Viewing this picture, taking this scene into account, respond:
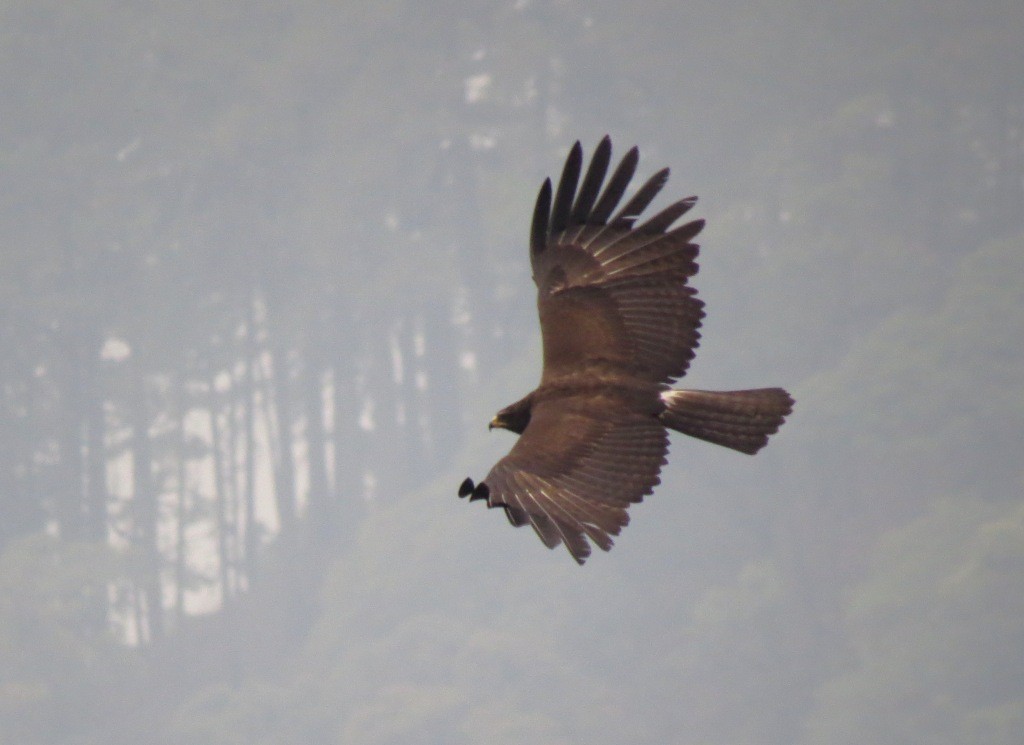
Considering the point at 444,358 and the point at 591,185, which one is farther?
the point at 444,358

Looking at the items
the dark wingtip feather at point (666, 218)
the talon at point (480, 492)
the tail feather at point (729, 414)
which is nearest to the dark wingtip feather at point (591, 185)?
the dark wingtip feather at point (666, 218)

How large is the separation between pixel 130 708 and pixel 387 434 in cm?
2046

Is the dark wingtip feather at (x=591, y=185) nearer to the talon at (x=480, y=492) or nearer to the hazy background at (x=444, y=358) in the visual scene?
the talon at (x=480, y=492)

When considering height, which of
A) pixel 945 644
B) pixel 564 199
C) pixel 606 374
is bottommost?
pixel 606 374

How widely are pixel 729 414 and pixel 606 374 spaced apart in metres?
0.62

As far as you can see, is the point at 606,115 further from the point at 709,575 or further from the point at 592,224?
the point at 592,224

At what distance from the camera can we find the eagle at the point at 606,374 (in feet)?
15.8

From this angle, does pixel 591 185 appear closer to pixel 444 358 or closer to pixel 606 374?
pixel 606 374

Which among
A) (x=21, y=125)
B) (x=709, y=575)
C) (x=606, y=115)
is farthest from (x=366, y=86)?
(x=709, y=575)

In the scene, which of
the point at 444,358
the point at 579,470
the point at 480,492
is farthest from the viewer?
the point at 444,358

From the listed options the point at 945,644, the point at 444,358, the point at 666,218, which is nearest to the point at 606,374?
the point at 666,218

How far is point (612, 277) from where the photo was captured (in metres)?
6.07

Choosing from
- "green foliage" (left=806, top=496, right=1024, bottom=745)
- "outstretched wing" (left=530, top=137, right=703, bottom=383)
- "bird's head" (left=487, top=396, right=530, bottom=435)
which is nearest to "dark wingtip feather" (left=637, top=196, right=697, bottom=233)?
"outstretched wing" (left=530, top=137, right=703, bottom=383)

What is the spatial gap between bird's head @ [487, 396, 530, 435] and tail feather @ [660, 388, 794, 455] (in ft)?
2.30
